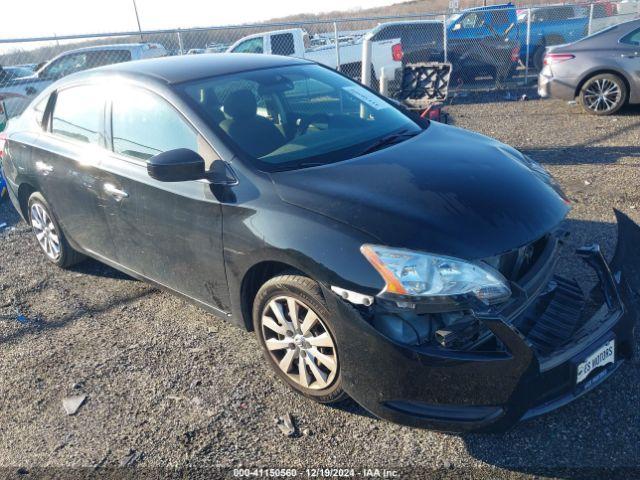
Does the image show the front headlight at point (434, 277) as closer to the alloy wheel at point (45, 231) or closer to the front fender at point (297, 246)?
the front fender at point (297, 246)

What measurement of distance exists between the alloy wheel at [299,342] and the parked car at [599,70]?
328 inches

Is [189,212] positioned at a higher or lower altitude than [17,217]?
higher

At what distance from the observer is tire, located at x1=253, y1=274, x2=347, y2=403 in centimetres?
283

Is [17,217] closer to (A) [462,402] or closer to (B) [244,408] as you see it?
(B) [244,408]

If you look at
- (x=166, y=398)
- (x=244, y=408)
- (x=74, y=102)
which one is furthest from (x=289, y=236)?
(x=74, y=102)

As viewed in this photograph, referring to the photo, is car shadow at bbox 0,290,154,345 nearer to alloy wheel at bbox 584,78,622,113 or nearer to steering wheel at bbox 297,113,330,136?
steering wheel at bbox 297,113,330,136

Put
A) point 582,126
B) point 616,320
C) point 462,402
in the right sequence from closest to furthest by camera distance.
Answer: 1. point 462,402
2. point 616,320
3. point 582,126

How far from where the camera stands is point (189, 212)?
132 inches

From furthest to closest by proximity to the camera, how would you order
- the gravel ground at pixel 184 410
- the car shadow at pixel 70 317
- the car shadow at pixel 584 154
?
the car shadow at pixel 584 154 < the car shadow at pixel 70 317 < the gravel ground at pixel 184 410

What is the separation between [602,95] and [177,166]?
862cm

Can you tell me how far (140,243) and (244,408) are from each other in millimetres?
1364

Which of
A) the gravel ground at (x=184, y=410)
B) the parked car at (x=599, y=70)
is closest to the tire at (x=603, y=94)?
the parked car at (x=599, y=70)

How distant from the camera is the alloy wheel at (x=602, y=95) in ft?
30.6

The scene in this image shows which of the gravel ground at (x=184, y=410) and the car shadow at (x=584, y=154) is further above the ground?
the gravel ground at (x=184, y=410)
